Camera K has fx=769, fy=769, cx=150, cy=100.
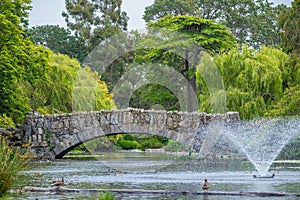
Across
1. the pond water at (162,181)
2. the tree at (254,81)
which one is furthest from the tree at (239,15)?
the pond water at (162,181)

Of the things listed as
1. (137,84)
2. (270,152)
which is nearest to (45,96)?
(270,152)

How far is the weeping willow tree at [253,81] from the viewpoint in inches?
1297

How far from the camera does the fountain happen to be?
26250mm

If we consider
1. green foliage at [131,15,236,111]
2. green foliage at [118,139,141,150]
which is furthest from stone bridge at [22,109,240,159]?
green foliage at [118,139,141,150]

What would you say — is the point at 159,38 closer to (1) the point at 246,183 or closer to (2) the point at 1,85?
(2) the point at 1,85

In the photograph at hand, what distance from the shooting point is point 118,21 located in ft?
219

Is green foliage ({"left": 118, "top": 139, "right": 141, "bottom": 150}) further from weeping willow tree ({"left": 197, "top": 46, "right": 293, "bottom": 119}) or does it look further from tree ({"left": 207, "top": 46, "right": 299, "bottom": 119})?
tree ({"left": 207, "top": 46, "right": 299, "bottom": 119})

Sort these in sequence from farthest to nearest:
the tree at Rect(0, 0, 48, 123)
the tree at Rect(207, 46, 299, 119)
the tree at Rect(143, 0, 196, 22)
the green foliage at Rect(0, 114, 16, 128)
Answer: the tree at Rect(143, 0, 196, 22) → the tree at Rect(207, 46, 299, 119) → the green foliage at Rect(0, 114, 16, 128) → the tree at Rect(0, 0, 48, 123)

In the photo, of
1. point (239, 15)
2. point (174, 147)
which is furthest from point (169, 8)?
point (174, 147)

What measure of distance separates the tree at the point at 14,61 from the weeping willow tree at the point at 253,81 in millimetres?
8720

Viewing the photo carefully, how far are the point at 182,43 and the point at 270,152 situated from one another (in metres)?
19.5

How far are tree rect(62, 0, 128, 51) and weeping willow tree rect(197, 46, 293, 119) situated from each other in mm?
29450

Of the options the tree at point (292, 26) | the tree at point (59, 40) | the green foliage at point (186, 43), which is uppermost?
the tree at point (59, 40)

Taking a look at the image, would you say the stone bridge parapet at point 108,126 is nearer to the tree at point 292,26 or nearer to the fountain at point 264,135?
the fountain at point 264,135
